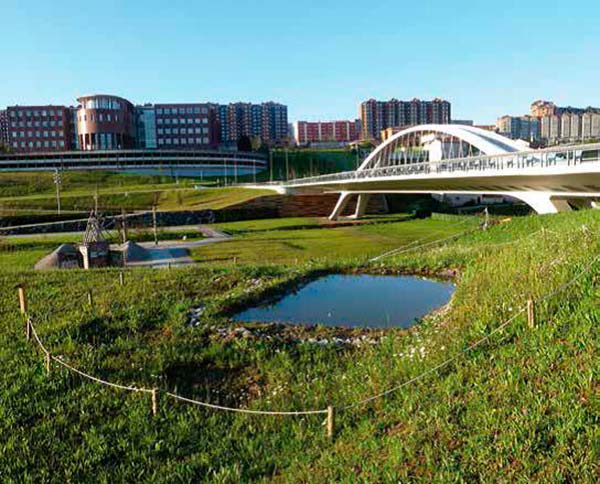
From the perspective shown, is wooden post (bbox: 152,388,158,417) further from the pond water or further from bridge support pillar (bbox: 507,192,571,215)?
bridge support pillar (bbox: 507,192,571,215)

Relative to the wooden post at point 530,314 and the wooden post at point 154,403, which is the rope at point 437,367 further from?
the wooden post at point 154,403

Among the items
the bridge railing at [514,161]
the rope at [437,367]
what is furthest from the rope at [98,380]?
the bridge railing at [514,161]

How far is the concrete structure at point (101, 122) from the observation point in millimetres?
112000

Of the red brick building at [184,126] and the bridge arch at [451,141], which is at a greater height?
the red brick building at [184,126]

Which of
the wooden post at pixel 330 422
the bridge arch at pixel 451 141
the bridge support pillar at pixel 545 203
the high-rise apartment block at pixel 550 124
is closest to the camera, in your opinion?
the wooden post at pixel 330 422

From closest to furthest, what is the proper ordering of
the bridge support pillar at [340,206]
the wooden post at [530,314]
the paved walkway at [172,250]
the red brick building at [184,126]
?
the wooden post at [530,314] → the paved walkway at [172,250] → the bridge support pillar at [340,206] → the red brick building at [184,126]

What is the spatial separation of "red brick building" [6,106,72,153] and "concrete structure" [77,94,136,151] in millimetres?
8982

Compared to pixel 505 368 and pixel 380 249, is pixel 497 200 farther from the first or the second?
pixel 505 368

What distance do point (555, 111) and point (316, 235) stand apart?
15531 cm

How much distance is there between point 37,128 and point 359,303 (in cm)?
12611

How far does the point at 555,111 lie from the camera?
573 feet

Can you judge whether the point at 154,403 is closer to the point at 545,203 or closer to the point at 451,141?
the point at 545,203

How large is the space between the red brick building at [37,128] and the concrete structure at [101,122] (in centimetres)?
898

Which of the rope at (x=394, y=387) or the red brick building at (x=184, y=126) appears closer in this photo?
the rope at (x=394, y=387)
